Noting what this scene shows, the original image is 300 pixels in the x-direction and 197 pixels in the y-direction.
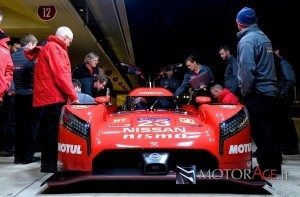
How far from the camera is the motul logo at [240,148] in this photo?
12.0 ft

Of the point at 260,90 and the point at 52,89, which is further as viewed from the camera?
the point at 52,89

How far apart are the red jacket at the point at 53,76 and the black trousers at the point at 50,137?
0.09 m

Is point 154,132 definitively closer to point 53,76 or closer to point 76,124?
point 76,124

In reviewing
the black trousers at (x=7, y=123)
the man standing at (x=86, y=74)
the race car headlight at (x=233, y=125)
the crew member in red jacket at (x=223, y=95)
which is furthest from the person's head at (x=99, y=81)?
the race car headlight at (x=233, y=125)

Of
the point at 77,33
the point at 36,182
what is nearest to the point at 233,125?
the point at 36,182

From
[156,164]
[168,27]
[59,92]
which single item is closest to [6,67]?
[59,92]

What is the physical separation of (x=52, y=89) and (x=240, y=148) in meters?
2.08

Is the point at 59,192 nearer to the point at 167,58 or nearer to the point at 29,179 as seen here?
the point at 29,179

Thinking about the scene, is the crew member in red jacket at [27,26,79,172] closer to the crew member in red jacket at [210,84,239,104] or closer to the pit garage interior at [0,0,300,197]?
the pit garage interior at [0,0,300,197]

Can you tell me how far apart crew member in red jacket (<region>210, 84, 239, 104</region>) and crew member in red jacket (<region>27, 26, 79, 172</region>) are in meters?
2.26

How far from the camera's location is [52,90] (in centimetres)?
466

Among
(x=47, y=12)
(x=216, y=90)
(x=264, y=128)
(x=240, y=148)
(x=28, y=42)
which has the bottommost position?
(x=240, y=148)

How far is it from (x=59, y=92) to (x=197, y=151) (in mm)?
1802

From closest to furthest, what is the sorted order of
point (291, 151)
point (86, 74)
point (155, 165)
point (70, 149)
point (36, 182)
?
point (155, 165) < point (70, 149) < point (36, 182) < point (291, 151) < point (86, 74)
